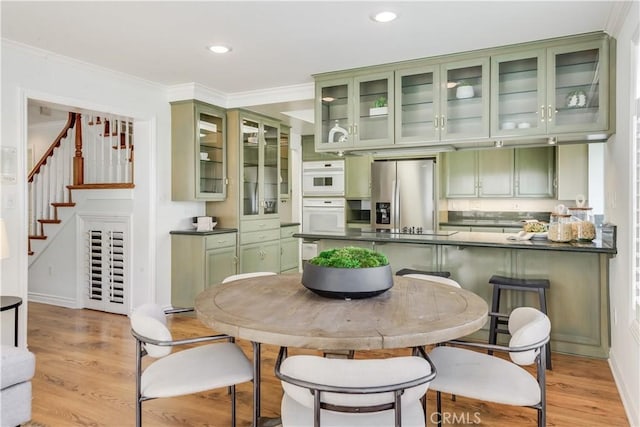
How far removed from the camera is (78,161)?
529 cm

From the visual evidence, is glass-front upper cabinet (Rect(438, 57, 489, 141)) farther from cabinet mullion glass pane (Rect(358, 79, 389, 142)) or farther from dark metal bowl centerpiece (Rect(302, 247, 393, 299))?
dark metal bowl centerpiece (Rect(302, 247, 393, 299))

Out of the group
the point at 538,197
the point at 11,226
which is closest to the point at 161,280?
the point at 11,226

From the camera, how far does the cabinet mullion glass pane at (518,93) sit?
352 centimetres

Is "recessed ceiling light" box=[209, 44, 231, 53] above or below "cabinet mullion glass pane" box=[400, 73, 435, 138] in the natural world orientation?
above

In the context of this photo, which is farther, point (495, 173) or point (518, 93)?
point (495, 173)

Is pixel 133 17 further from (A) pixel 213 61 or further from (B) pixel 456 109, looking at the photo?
(B) pixel 456 109

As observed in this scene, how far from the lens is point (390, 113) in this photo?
401 centimetres

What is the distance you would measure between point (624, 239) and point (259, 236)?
3.89 m

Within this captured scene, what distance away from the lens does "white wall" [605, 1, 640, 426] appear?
2.45 m

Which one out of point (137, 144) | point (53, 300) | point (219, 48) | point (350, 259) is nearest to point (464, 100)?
point (219, 48)

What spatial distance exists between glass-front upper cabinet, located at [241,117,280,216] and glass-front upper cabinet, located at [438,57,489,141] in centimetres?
247

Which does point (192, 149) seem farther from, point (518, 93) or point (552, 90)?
point (552, 90)

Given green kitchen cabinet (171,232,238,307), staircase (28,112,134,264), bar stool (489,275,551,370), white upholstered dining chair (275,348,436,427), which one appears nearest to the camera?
white upholstered dining chair (275,348,436,427)

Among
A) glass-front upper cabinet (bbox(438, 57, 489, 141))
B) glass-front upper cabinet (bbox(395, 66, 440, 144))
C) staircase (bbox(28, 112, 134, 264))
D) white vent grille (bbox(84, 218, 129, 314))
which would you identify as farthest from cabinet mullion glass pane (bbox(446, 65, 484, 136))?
white vent grille (bbox(84, 218, 129, 314))
